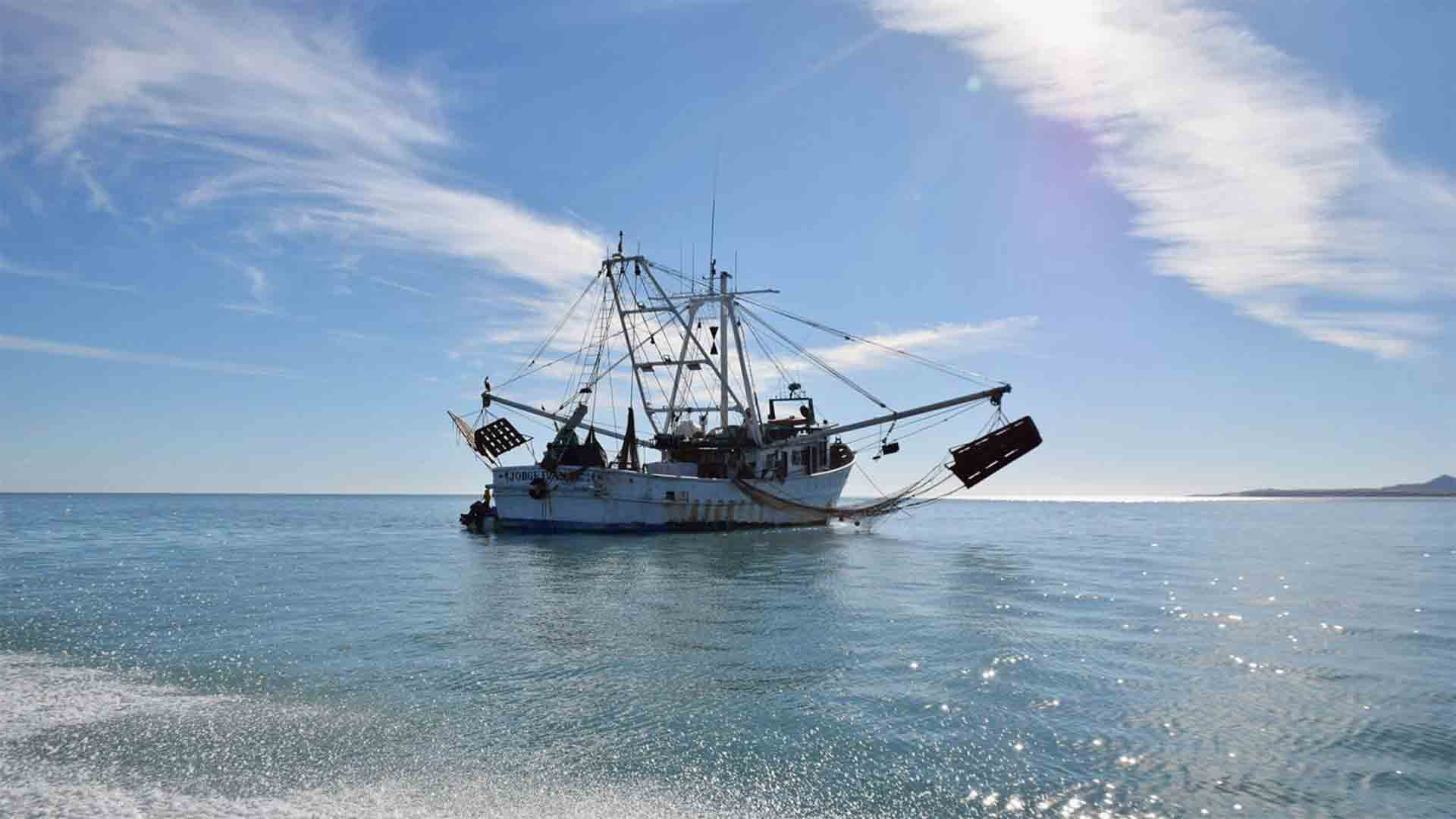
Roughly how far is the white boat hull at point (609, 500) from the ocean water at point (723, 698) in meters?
22.8

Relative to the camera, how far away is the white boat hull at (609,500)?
5206 centimetres

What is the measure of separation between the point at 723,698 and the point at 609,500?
40625 millimetres

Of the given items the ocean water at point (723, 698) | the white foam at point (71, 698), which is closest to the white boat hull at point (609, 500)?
the ocean water at point (723, 698)

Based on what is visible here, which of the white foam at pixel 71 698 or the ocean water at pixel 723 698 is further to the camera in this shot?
the white foam at pixel 71 698

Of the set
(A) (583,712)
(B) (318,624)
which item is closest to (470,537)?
(B) (318,624)

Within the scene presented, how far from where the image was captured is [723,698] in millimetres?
12344

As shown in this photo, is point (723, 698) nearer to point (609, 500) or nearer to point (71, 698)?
point (71, 698)

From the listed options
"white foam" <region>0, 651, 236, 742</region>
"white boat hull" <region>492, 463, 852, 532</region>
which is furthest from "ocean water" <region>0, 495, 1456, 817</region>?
"white boat hull" <region>492, 463, 852, 532</region>

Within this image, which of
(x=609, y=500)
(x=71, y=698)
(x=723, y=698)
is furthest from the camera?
(x=609, y=500)

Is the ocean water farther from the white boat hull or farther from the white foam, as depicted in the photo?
the white boat hull

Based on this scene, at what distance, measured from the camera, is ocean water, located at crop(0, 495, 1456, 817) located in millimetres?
8516

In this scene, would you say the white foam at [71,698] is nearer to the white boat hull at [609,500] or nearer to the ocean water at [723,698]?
the ocean water at [723,698]

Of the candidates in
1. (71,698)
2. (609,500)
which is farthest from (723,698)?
(609,500)

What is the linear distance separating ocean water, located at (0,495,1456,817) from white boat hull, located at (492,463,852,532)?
22.8 metres
